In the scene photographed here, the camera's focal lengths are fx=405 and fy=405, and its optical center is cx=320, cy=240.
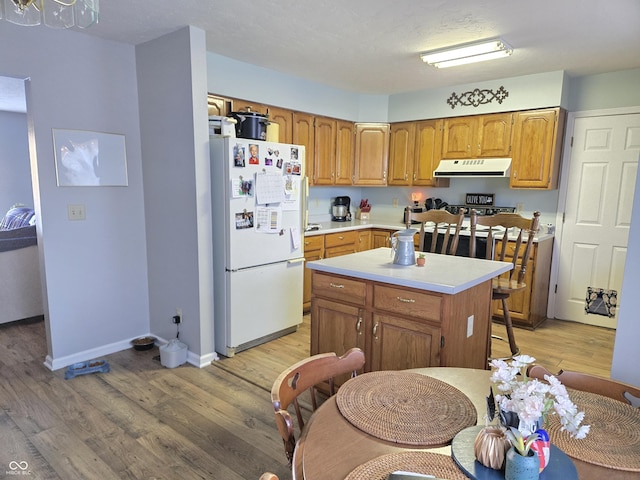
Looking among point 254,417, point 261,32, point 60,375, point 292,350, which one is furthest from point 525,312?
point 60,375

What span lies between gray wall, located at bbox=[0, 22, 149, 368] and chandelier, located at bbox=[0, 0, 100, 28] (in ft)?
4.46

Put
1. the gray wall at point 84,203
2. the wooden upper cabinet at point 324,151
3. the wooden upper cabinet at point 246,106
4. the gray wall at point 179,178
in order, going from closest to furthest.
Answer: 1. the gray wall at point 84,203
2. the gray wall at point 179,178
3. the wooden upper cabinet at point 246,106
4. the wooden upper cabinet at point 324,151

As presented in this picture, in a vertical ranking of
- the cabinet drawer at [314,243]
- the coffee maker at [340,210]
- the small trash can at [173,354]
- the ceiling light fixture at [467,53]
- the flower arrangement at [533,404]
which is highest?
the ceiling light fixture at [467,53]

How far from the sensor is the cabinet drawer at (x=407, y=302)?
6.61 feet

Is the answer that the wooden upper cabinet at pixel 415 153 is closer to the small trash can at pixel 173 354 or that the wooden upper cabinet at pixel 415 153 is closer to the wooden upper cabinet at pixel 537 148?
the wooden upper cabinet at pixel 537 148

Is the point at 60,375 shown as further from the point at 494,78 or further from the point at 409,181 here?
the point at 494,78

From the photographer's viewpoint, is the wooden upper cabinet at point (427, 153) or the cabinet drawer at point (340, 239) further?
the wooden upper cabinet at point (427, 153)

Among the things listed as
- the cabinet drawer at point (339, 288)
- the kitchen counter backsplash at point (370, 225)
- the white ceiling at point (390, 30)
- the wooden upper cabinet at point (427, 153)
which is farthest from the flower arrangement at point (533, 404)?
the wooden upper cabinet at point (427, 153)

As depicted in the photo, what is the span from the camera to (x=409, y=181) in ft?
16.1

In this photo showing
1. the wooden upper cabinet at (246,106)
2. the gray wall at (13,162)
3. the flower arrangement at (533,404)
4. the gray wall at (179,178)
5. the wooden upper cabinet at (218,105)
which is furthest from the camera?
the gray wall at (13,162)

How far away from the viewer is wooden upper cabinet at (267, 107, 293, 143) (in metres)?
4.09

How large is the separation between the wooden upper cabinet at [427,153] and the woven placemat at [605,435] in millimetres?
3710

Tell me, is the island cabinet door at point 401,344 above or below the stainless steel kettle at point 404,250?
below

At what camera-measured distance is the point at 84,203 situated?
3.06m
